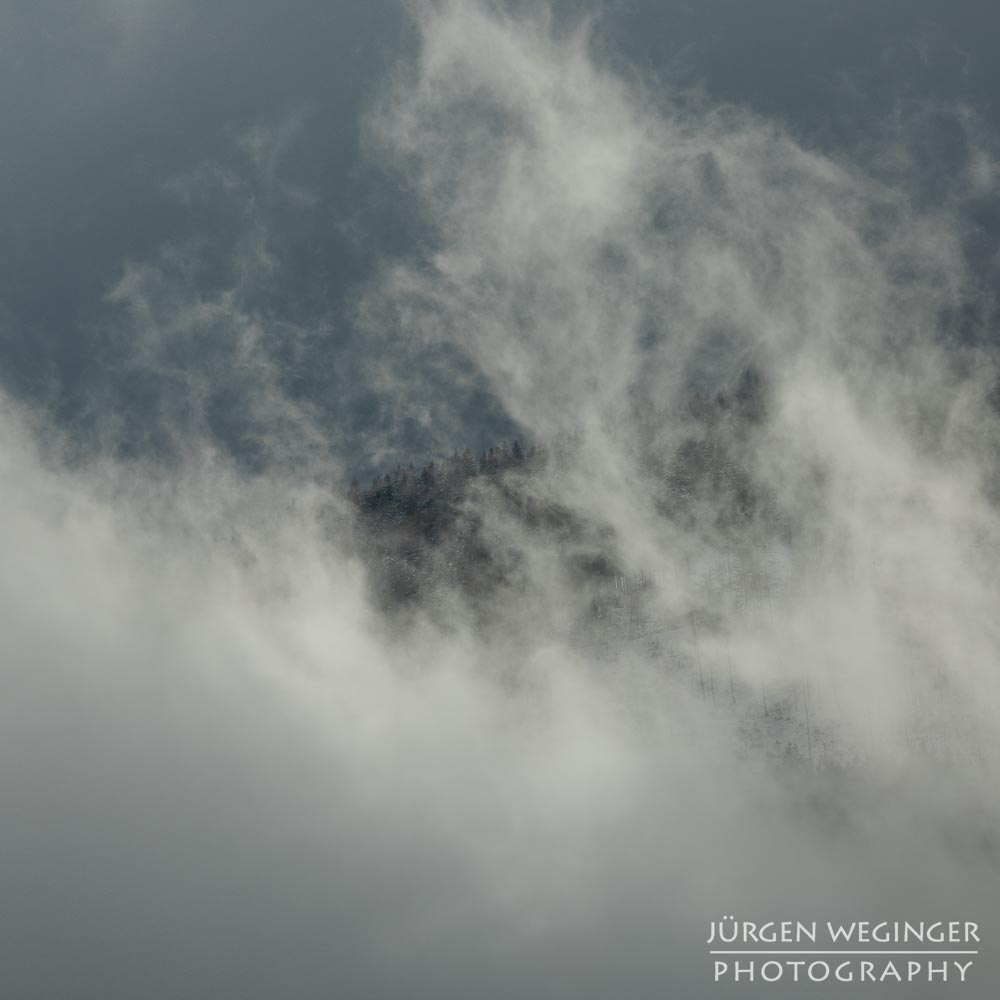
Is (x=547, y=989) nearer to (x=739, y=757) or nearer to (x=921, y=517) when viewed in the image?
(x=739, y=757)

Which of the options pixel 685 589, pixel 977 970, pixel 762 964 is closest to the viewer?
pixel 977 970

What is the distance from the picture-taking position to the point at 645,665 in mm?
193375

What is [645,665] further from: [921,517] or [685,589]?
[921,517]

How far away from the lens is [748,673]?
18712 centimetres

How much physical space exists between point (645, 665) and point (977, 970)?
221ft

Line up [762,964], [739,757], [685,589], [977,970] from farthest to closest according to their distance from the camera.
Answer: [685,589], [739,757], [762,964], [977,970]

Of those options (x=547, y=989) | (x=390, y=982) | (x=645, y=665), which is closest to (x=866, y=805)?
(x=645, y=665)

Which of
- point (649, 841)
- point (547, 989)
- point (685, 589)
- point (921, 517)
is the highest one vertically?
point (921, 517)

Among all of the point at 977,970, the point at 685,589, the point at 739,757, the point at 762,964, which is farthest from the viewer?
the point at 685,589

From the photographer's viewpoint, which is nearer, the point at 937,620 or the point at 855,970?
the point at 855,970

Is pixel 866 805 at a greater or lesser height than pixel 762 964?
greater

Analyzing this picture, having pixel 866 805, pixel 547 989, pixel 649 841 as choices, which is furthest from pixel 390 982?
pixel 866 805

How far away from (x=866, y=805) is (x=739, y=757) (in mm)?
20944

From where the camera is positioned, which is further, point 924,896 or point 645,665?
point 645,665
